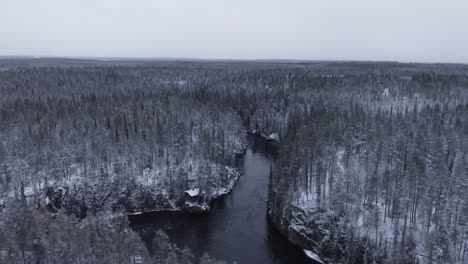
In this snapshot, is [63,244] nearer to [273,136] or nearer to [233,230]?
[233,230]

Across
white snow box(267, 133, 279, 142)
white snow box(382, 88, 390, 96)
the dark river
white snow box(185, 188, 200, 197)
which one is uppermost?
white snow box(382, 88, 390, 96)

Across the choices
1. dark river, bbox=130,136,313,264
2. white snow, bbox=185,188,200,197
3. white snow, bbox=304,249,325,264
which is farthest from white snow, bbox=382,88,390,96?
white snow, bbox=304,249,325,264

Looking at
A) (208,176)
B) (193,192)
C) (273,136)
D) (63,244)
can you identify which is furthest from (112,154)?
(273,136)

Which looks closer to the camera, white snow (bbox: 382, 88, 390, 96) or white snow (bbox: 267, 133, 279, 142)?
white snow (bbox: 267, 133, 279, 142)

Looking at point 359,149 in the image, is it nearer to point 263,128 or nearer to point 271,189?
point 271,189

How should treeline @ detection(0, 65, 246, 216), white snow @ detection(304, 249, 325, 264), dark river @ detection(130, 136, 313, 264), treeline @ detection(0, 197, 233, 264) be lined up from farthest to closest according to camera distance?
treeline @ detection(0, 65, 246, 216)
dark river @ detection(130, 136, 313, 264)
white snow @ detection(304, 249, 325, 264)
treeline @ detection(0, 197, 233, 264)

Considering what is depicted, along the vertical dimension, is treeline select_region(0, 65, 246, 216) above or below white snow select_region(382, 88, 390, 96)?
below

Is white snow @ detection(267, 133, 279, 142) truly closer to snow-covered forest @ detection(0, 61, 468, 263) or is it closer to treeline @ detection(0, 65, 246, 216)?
snow-covered forest @ detection(0, 61, 468, 263)

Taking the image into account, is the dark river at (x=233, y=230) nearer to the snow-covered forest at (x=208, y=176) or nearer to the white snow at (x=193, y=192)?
the snow-covered forest at (x=208, y=176)
